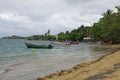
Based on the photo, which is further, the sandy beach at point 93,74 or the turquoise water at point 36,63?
the turquoise water at point 36,63

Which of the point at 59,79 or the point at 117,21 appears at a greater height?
the point at 117,21

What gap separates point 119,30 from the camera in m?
80.6

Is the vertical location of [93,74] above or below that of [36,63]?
above

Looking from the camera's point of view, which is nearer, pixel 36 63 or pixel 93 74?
pixel 93 74

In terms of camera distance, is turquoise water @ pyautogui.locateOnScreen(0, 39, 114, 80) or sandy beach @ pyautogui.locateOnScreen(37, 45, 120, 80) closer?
sandy beach @ pyautogui.locateOnScreen(37, 45, 120, 80)

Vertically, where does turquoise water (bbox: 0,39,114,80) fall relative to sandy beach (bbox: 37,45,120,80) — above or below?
below

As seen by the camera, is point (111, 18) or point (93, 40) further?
point (93, 40)

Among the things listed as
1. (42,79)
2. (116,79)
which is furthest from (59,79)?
(116,79)

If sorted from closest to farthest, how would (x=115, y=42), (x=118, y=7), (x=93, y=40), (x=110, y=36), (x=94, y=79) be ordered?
(x=94, y=79) < (x=118, y=7) < (x=110, y=36) < (x=115, y=42) < (x=93, y=40)

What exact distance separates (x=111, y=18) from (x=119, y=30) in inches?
216

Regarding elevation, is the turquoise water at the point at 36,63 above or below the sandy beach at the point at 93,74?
below

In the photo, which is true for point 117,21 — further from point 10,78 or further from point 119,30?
point 10,78

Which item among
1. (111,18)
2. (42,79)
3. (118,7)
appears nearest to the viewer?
(42,79)

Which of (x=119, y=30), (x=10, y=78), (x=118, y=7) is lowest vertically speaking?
(x=10, y=78)
